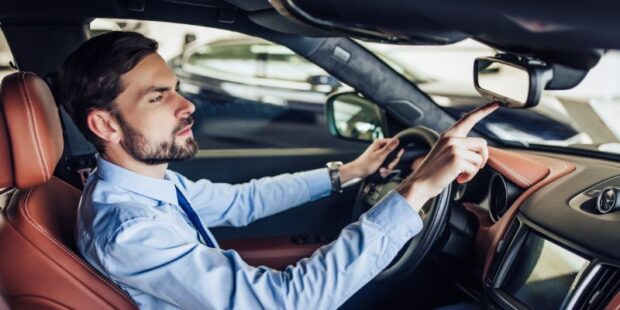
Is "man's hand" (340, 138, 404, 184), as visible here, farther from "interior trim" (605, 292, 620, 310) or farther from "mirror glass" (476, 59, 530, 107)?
"interior trim" (605, 292, 620, 310)

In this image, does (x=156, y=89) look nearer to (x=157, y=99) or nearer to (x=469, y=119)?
(x=157, y=99)

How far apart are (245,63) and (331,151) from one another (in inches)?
117

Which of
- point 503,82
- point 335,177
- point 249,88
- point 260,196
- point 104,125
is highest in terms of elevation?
point 503,82

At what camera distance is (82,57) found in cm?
185

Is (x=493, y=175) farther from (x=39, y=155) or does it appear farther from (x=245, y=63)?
(x=245, y=63)

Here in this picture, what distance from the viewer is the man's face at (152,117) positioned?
5.99ft

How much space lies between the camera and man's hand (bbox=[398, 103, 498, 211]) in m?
1.72

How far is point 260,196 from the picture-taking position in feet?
8.32

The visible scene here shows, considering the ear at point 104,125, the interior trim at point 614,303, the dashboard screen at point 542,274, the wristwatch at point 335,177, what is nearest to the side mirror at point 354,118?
the wristwatch at point 335,177

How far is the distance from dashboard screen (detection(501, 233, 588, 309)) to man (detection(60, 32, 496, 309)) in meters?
0.35

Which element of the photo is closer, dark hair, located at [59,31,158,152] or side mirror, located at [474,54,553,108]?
side mirror, located at [474,54,553,108]

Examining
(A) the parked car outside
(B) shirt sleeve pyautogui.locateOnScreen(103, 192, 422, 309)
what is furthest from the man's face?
(A) the parked car outside

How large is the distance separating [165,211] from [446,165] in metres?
0.76

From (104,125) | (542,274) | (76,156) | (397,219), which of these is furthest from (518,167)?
(76,156)
